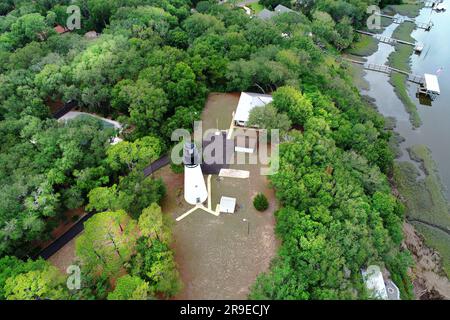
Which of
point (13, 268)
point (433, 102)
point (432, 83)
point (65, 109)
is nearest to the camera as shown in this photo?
point (13, 268)

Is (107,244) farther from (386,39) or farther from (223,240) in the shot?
(386,39)

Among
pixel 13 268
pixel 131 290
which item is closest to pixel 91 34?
pixel 13 268

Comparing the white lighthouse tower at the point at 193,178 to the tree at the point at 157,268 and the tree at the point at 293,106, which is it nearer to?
the tree at the point at 157,268

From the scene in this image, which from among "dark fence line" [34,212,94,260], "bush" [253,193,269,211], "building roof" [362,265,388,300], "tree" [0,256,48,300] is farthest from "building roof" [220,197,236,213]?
"tree" [0,256,48,300]

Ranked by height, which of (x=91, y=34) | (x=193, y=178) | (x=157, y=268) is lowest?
(x=91, y=34)

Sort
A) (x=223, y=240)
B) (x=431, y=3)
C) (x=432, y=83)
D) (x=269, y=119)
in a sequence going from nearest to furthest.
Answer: (x=223, y=240) → (x=269, y=119) → (x=432, y=83) → (x=431, y=3)

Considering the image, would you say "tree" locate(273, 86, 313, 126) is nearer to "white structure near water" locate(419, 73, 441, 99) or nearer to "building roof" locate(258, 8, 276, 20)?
"white structure near water" locate(419, 73, 441, 99)
